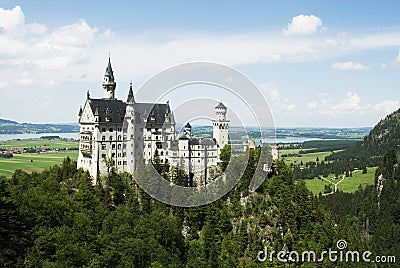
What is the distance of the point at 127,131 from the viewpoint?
270ft

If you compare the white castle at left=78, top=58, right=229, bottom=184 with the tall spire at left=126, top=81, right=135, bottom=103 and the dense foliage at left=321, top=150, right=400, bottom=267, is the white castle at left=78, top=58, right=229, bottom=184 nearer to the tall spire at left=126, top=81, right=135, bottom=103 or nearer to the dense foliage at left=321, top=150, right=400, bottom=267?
the tall spire at left=126, top=81, right=135, bottom=103

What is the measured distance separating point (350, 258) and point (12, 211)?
54135 mm

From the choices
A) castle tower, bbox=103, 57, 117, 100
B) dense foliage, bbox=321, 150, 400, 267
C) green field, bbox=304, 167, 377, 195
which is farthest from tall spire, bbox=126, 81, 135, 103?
green field, bbox=304, 167, 377, 195

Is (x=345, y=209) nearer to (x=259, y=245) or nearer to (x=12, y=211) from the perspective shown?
(x=259, y=245)

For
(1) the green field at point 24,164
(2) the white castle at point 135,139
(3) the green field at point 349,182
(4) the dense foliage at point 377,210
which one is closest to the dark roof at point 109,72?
(2) the white castle at point 135,139

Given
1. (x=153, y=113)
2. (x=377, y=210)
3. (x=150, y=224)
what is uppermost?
(x=153, y=113)

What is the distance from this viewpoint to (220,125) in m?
84.9

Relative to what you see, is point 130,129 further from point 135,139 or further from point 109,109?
point 109,109

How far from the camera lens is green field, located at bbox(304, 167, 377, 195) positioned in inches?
6545

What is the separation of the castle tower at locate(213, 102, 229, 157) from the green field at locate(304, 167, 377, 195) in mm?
84997

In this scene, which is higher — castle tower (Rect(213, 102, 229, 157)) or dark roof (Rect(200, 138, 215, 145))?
castle tower (Rect(213, 102, 229, 157))

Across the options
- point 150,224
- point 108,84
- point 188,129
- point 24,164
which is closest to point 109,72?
point 108,84

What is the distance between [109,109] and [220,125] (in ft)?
67.9

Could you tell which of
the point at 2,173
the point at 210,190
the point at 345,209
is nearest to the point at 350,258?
the point at 210,190
